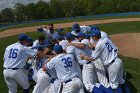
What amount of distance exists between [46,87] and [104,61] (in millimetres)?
1919

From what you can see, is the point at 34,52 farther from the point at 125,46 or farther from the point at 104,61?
the point at 125,46

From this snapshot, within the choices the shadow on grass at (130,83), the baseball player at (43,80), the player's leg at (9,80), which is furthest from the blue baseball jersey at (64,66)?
the shadow on grass at (130,83)

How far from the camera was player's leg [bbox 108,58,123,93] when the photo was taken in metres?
9.09

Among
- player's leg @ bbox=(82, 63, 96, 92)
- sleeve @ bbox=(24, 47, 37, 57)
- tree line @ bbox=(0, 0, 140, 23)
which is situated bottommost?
tree line @ bbox=(0, 0, 140, 23)

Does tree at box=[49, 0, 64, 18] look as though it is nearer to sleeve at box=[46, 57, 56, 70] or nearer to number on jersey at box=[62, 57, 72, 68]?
sleeve at box=[46, 57, 56, 70]

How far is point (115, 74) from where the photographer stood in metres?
9.16

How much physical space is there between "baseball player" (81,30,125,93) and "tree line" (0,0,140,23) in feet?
176

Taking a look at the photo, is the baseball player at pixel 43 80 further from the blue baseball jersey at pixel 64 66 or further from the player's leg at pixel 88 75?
the player's leg at pixel 88 75

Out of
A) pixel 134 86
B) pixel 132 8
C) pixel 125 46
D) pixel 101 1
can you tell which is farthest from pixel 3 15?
pixel 134 86

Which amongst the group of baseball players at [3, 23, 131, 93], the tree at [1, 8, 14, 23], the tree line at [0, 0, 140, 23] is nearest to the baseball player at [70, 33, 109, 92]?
the group of baseball players at [3, 23, 131, 93]

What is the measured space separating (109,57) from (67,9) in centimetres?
6815

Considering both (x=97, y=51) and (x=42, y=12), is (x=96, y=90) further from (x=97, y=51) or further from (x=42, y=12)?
(x=42, y=12)

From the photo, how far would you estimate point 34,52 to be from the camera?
909 centimetres

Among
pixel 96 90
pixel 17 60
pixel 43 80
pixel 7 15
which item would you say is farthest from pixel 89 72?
pixel 7 15
